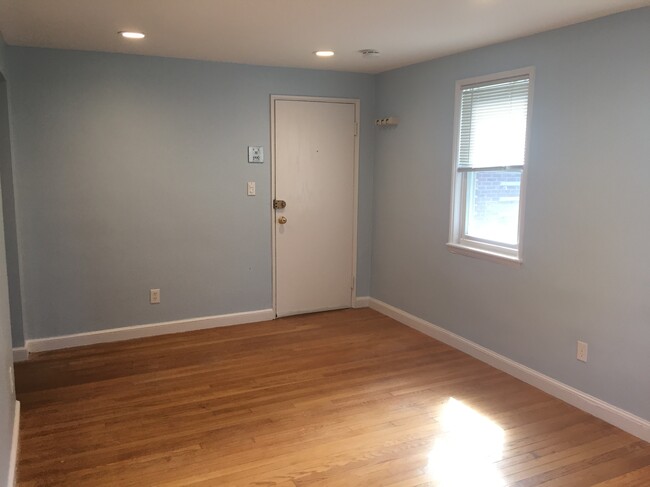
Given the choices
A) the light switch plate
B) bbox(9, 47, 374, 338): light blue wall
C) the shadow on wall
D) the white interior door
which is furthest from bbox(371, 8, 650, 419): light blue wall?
the shadow on wall

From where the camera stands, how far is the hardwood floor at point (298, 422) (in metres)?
2.46

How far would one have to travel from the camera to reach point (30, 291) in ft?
12.7

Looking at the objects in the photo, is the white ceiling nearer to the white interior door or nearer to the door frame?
the door frame

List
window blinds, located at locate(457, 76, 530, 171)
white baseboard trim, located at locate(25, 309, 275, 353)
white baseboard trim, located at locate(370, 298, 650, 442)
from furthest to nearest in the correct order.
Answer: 1. white baseboard trim, located at locate(25, 309, 275, 353)
2. window blinds, located at locate(457, 76, 530, 171)
3. white baseboard trim, located at locate(370, 298, 650, 442)

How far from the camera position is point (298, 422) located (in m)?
2.93

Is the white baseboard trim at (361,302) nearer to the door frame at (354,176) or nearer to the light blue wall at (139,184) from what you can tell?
the door frame at (354,176)

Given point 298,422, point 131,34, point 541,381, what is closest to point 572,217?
point 541,381

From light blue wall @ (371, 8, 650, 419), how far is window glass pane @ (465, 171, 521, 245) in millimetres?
180

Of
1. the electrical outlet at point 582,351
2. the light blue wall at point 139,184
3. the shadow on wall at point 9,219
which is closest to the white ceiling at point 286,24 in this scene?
the light blue wall at point 139,184

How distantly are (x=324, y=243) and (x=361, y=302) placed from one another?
2.45ft

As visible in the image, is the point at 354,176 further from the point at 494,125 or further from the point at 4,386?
the point at 4,386

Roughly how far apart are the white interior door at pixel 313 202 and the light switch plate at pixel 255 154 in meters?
0.13

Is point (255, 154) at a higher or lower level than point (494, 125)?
lower

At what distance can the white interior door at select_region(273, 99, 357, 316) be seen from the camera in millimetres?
4641
